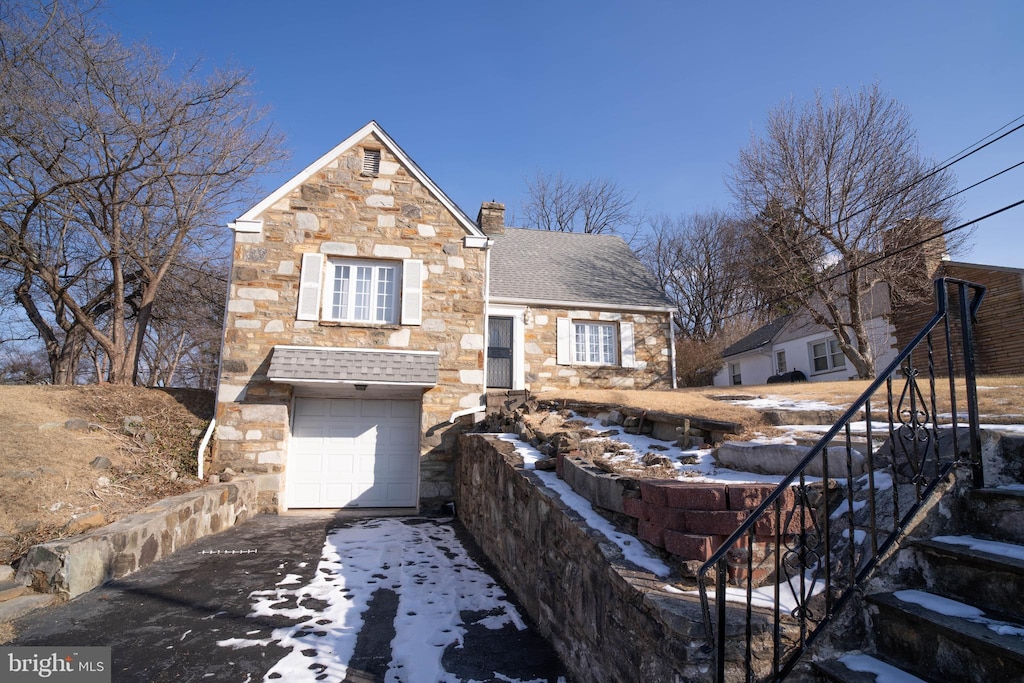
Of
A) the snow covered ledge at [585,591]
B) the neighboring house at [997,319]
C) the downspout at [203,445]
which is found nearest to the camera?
the snow covered ledge at [585,591]

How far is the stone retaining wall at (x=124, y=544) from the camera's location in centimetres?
489

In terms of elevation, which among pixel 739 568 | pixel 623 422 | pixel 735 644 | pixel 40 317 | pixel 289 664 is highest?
pixel 40 317

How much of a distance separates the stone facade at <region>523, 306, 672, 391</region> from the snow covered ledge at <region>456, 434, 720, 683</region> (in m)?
7.06

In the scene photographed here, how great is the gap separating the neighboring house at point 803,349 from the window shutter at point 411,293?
1388 cm

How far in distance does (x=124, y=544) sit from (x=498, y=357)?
864 cm

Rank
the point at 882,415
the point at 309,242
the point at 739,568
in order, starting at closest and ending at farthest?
the point at 739,568, the point at 882,415, the point at 309,242

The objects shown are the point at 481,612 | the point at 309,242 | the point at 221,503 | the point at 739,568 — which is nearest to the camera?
the point at 739,568

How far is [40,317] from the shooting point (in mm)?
13039

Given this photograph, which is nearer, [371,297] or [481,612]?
[481,612]

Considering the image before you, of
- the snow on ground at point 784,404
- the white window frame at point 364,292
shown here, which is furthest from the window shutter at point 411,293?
the snow on ground at point 784,404

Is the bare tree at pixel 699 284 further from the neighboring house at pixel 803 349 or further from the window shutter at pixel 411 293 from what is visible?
the window shutter at pixel 411 293

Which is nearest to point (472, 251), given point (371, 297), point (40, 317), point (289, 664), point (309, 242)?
point (371, 297)

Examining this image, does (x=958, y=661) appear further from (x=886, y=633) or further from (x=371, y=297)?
(x=371, y=297)

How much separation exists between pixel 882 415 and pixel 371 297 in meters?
8.37
